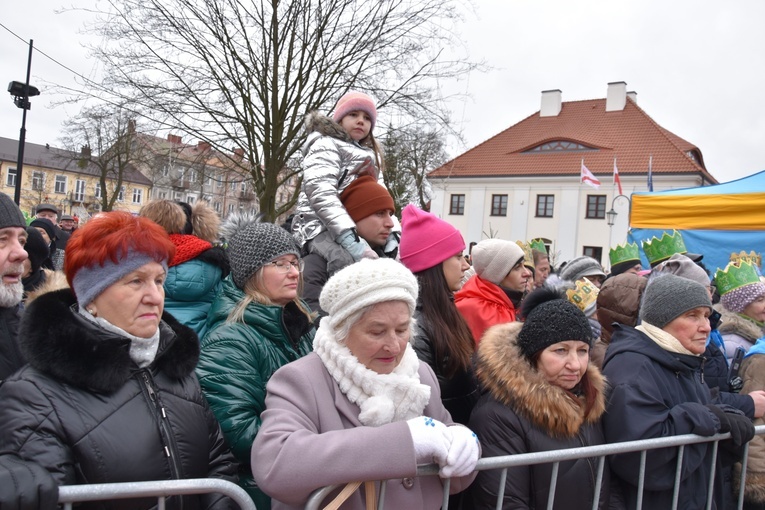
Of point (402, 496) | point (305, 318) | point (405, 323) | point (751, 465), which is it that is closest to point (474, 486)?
point (402, 496)

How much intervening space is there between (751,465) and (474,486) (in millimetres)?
1821

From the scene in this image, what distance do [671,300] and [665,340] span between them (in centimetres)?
23

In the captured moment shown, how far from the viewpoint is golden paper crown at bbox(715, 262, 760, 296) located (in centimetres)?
427

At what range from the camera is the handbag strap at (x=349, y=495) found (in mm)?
1606

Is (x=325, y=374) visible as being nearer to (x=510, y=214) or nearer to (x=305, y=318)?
(x=305, y=318)

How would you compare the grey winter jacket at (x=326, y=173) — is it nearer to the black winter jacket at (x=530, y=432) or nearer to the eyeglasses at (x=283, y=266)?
the eyeglasses at (x=283, y=266)

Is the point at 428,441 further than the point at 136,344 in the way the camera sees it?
No

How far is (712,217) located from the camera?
7547 millimetres

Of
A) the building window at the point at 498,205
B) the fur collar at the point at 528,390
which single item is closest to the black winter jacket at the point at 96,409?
the fur collar at the point at 528,390

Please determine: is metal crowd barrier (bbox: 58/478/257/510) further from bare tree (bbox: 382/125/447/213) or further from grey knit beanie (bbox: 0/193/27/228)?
bare tree (bbox: 382/125/447/213)

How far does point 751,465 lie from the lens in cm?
308

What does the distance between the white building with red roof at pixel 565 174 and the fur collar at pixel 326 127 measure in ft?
103

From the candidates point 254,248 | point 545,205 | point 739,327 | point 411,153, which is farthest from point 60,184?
point 739,327

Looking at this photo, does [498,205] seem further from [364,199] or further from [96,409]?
[96,409]
